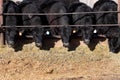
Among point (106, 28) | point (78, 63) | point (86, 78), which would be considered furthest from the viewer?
point (106, 28)

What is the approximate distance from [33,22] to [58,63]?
5.94 feet

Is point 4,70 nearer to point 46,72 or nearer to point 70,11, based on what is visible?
point 46,72

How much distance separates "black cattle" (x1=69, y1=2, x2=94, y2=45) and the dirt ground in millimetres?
330

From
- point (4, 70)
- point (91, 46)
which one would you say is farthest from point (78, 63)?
point (4, 70)

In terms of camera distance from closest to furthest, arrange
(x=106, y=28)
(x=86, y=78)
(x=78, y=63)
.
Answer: (x=86, y=78) → (x=78, y=63) → (x=106, y=28)

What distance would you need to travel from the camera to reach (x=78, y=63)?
15219 millimetres

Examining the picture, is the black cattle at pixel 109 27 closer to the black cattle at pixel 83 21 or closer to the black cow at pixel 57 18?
the black cattle at pixel 83 21

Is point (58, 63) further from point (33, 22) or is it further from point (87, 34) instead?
point (33, 22)

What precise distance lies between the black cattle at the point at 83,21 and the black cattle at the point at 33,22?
1026mm

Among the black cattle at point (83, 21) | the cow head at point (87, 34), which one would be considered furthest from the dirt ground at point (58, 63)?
the black cattle at point (83, 21)

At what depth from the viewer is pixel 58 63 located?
15141 millimetres

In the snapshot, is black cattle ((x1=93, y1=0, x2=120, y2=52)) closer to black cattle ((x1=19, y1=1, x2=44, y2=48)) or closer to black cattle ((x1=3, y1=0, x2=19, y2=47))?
black cattle ((x1=19, y1=1, x2=44, y2=48))

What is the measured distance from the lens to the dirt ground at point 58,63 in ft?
47.9

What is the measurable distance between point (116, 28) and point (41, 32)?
2146 millimetres
